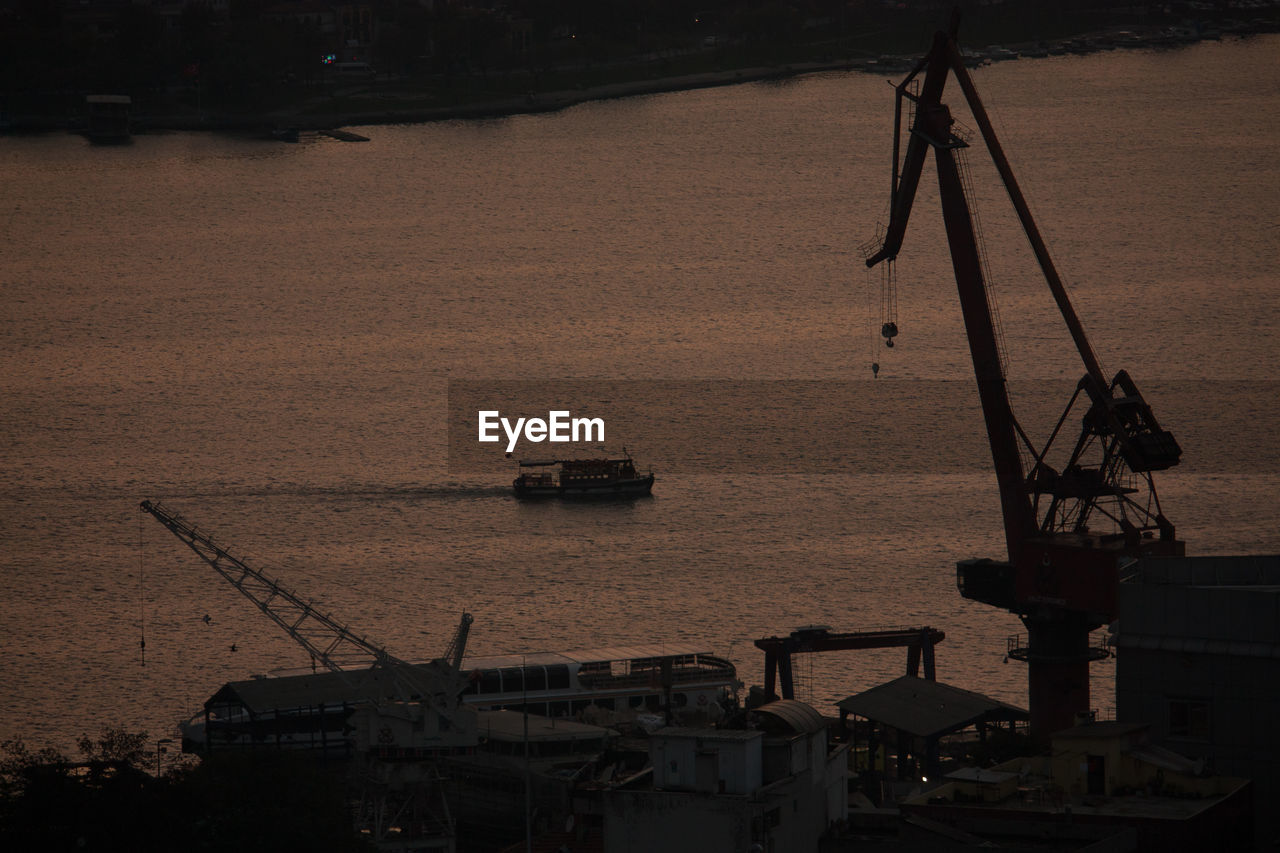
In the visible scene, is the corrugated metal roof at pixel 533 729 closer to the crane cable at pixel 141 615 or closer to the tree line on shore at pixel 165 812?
the tree line on shore at pixel 165 812

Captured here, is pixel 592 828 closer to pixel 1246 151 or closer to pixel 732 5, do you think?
pixel 1246 151

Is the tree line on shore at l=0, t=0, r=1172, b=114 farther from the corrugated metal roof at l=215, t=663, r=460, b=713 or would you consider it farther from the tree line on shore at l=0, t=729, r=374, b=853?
the tree line on shore at l=0, t=729, r=374, b=853

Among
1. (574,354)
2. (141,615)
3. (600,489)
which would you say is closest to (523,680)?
(141,615)

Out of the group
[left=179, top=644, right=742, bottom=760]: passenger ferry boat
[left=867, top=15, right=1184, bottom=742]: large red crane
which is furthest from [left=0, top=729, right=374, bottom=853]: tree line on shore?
[left=867, top=15, right=1184, bottom=742]: large red crane

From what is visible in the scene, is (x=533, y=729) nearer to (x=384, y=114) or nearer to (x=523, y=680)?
(x=523, y=680)

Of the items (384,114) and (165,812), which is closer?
(165,812)

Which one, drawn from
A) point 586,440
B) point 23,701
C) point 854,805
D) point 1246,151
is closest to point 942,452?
point 586,440
